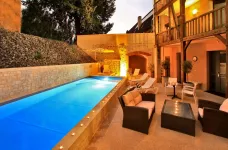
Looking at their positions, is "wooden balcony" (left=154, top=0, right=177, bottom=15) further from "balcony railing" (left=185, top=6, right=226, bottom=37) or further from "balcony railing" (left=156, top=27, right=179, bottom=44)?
"balcony railing" (left=185, top=6, right=226, bottom=37)

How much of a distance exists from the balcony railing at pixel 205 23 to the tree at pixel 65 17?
44.3 ft

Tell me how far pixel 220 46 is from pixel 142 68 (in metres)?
13.4

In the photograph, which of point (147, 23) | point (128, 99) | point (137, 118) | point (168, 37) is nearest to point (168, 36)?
point (168, 37)

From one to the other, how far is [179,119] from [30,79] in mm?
7150

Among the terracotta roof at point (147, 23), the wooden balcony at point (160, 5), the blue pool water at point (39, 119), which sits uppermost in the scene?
the terracotta roof at point (147, 23)

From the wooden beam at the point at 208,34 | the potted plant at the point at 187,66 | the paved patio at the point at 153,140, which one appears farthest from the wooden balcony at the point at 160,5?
the paved patio at the point at 153,140

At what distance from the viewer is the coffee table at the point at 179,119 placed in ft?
12.8

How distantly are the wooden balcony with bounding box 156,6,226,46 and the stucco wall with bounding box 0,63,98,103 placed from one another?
7.38m

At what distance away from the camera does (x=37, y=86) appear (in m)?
8.77

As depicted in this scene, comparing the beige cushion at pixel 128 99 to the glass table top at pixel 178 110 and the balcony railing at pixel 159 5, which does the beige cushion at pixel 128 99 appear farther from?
the balcony railing at pixel 159 5

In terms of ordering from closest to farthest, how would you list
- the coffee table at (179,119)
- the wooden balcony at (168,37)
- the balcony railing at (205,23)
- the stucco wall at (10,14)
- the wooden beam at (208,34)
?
the coffee table at (179,119) → the wooden beam at (208,34) → the balcony railing at (205,23) → the wooden balcony at (168,37) → the stucco wall at (10,14)

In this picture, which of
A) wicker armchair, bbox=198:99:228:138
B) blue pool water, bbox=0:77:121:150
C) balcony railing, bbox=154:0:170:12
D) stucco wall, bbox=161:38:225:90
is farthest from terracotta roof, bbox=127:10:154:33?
wicker armchair, bbox=198:99:228:138

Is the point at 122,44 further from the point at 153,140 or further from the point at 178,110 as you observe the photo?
the point at 153,140

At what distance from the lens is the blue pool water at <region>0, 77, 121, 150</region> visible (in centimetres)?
415
